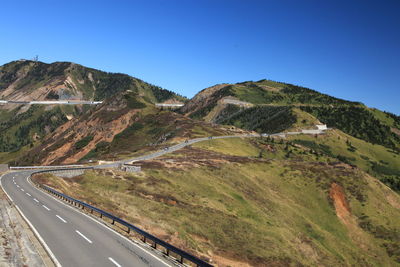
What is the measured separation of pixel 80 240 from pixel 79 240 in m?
0.06

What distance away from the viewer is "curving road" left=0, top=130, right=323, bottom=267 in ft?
62.2

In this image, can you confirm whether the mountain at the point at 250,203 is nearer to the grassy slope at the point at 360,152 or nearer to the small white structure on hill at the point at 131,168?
the small white structure on hill at the point at 131,168

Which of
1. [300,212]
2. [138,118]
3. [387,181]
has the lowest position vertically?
[300,212]

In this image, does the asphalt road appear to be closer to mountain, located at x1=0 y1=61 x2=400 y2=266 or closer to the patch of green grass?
mountain, located at x1=0 y1=61 x2=400 y2=266

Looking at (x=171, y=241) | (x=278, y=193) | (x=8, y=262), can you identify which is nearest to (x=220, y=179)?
(x=278, y=193)

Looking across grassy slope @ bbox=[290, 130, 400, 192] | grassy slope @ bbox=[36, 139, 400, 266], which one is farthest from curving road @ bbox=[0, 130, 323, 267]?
grassy slope @ bbox=[290, 130, 400, 192]

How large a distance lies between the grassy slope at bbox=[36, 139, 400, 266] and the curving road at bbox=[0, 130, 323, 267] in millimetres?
8979

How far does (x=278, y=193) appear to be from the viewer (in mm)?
72375

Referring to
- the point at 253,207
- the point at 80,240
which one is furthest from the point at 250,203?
the point at 80,240

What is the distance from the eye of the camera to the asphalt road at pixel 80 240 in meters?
19.0

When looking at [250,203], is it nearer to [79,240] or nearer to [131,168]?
[131,168]

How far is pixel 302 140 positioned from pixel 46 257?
6085 inches

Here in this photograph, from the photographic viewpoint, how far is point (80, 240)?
22359 mm

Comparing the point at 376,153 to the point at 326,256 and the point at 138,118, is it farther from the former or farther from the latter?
the point at 326,256
